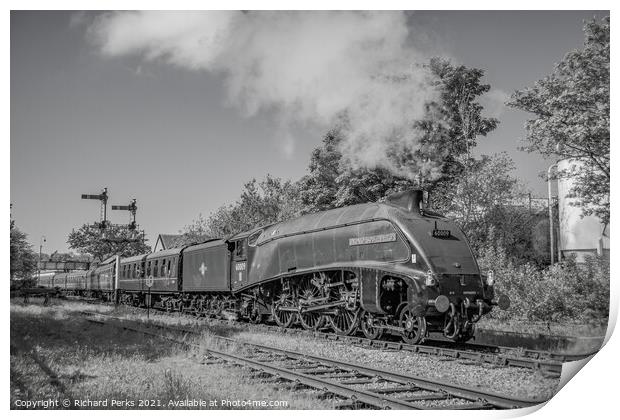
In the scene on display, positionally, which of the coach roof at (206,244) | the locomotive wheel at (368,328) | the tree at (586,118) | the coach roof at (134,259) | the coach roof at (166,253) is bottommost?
the locomotive wheel at (368,328)

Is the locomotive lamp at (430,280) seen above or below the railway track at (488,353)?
above

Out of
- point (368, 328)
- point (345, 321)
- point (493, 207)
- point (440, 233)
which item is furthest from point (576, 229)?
point (493, 207)

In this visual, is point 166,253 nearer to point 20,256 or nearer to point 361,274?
point 361,274

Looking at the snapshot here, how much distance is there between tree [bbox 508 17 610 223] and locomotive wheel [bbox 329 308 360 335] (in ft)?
16.5

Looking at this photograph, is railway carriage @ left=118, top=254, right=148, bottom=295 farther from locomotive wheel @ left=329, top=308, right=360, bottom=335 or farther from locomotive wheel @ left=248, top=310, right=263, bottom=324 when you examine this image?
locomotive wheel @ left=329, top=308, right=360, bottom=335

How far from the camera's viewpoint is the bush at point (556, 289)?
29.3ft

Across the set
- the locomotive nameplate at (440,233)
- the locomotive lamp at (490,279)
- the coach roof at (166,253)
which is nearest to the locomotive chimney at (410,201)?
the locomotive nameplate at (440,233)

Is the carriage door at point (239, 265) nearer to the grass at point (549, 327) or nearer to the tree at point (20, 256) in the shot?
the grass at point (549, 327)

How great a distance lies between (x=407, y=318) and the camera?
10422mm

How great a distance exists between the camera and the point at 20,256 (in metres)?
7.51

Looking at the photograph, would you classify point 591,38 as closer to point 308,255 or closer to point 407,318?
point 407,318

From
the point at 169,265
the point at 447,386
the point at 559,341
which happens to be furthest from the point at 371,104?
the point at 169,265

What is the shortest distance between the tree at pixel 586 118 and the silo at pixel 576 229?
28cm

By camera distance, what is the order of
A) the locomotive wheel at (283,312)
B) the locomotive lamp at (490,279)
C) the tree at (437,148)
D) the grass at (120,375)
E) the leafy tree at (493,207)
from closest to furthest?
the grass at (120,375) < the locomotive lamp at (490,279) < the tree at (437,148) < the locomotive wheel at (283,312) < the leafy tree at (493,207)
